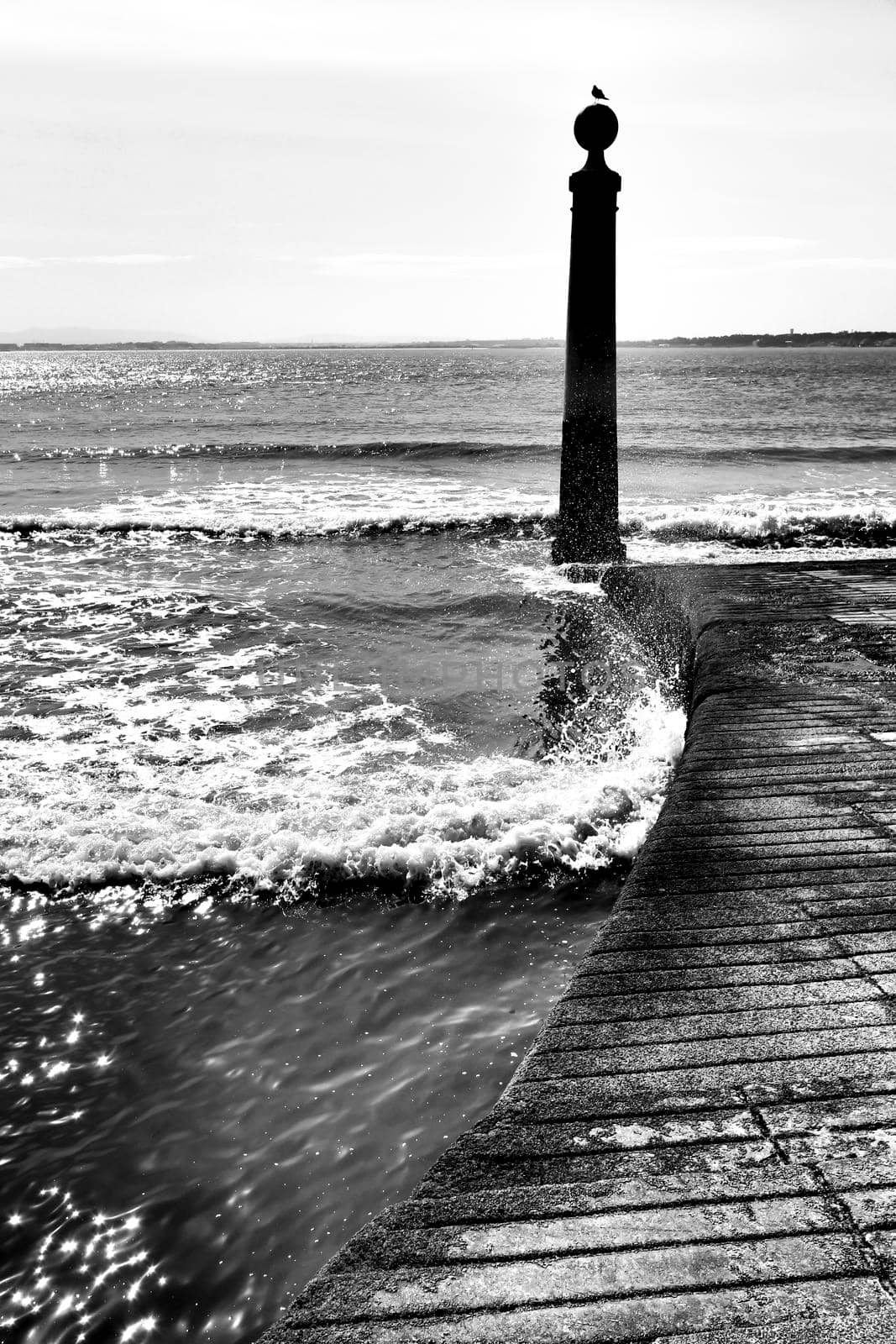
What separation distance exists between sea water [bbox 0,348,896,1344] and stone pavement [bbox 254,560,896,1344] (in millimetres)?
1095

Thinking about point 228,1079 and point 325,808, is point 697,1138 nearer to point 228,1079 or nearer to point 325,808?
point 228,1079

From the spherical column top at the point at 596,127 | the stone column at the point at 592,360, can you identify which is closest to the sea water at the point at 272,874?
the stone column at the point at 592,360

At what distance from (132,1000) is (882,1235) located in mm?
3051

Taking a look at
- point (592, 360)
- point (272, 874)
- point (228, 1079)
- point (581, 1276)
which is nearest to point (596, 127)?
point (592, 360)

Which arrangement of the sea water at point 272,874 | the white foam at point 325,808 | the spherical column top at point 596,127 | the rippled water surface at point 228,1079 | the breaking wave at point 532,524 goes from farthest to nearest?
the breaking wave at point 532,524
the spherical column top at point 596,127
the white foam at point 325,808
the sea water at point 272,874
the rippled water surface at point 228,1079

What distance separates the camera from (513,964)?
156 inches

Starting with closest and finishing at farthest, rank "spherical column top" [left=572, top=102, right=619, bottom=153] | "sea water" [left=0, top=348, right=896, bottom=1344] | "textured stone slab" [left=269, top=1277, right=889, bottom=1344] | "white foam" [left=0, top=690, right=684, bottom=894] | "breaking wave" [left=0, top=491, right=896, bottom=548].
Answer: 1. "textured stone slab" [left=269, top=1277, right=889, bottom=1344]
2. "sea water" [left=0, top=348, right=896, bottom=1344]
3. "white foam" [left=0, top=690, right=684, bottom=894]
4. "spherical column top" [left=572, top=102, right=619, bottom=153]
5. "breaking wave" [left=0, top=491, right=896, bottom=548]

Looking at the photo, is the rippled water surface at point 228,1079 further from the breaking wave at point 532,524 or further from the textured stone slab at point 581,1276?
the breaking wave at point 532,524

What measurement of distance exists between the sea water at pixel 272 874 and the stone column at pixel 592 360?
76 cm

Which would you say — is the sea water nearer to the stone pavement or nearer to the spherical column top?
the stone pavement

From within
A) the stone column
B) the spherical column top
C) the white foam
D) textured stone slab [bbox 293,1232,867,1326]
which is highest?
the spherical column top

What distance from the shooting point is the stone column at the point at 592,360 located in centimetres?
889

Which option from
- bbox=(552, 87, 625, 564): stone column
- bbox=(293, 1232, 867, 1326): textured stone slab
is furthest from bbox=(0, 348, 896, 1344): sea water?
bbox=(293, 1232, 867, 1326): textured stone slab

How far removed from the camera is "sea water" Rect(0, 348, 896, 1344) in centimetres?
288
